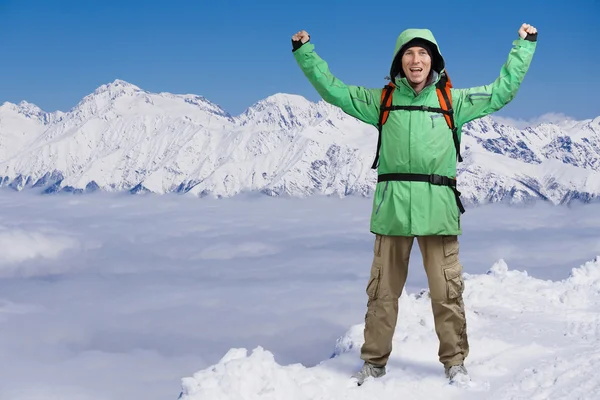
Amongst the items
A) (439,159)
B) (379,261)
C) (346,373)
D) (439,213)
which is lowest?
(346,373)

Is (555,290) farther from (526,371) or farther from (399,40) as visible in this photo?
(399,40)

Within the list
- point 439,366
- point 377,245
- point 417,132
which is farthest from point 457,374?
point 417,132

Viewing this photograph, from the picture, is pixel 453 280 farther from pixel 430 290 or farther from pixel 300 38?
pixel 300 38

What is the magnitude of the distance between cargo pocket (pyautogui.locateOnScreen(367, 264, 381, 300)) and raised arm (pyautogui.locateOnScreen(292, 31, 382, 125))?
1.55 metres

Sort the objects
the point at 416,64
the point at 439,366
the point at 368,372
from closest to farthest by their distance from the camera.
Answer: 1. the point at 416,64
2. the point at 368,372
3. the point at 439,366

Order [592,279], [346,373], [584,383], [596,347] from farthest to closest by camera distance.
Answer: [592,279]
[596,347]
[346,373]
[584,383]

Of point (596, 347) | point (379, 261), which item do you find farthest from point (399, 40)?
point (596, 347)

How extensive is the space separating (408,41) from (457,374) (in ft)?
11.6

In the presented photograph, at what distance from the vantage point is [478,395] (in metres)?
5.81

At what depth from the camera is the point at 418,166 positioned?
5711 millimetres

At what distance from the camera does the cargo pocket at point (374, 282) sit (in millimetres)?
6086

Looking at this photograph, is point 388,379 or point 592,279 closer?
point 388,379

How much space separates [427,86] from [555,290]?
7451mm

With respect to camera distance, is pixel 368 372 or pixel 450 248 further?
pixel 368 372
